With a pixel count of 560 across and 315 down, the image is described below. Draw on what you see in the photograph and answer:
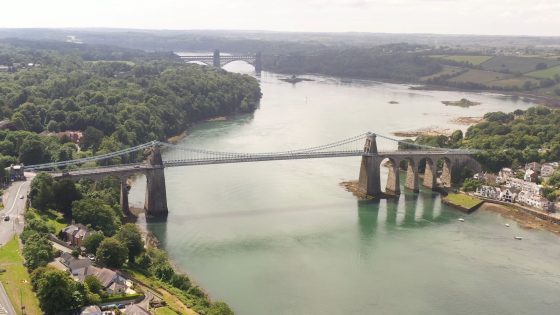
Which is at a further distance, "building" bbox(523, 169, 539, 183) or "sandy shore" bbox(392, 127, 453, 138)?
"sandy shore" bbox(392, 127, 453, 138)

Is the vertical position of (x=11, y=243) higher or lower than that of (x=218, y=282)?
higher

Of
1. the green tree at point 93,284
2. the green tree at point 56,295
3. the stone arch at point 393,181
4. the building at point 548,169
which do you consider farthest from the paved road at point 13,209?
the building at point 548,169

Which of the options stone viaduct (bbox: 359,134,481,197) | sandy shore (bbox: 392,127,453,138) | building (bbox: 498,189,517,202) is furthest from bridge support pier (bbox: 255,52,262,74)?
building (bbox: 498,189,517,202)

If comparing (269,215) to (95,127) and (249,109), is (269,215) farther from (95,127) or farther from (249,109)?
(249,109)

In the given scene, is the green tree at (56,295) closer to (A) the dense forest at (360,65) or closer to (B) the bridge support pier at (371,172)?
(B) the bridge support pier at (371,172)

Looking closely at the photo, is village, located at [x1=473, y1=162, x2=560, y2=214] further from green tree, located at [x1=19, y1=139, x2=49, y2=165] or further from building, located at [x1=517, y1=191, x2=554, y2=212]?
green tree, located at [x1=19, y1=139, x2=49, y2=165]

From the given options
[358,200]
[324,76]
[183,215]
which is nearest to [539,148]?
[358,200]

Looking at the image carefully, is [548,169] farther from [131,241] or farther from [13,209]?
A: [13,209]
